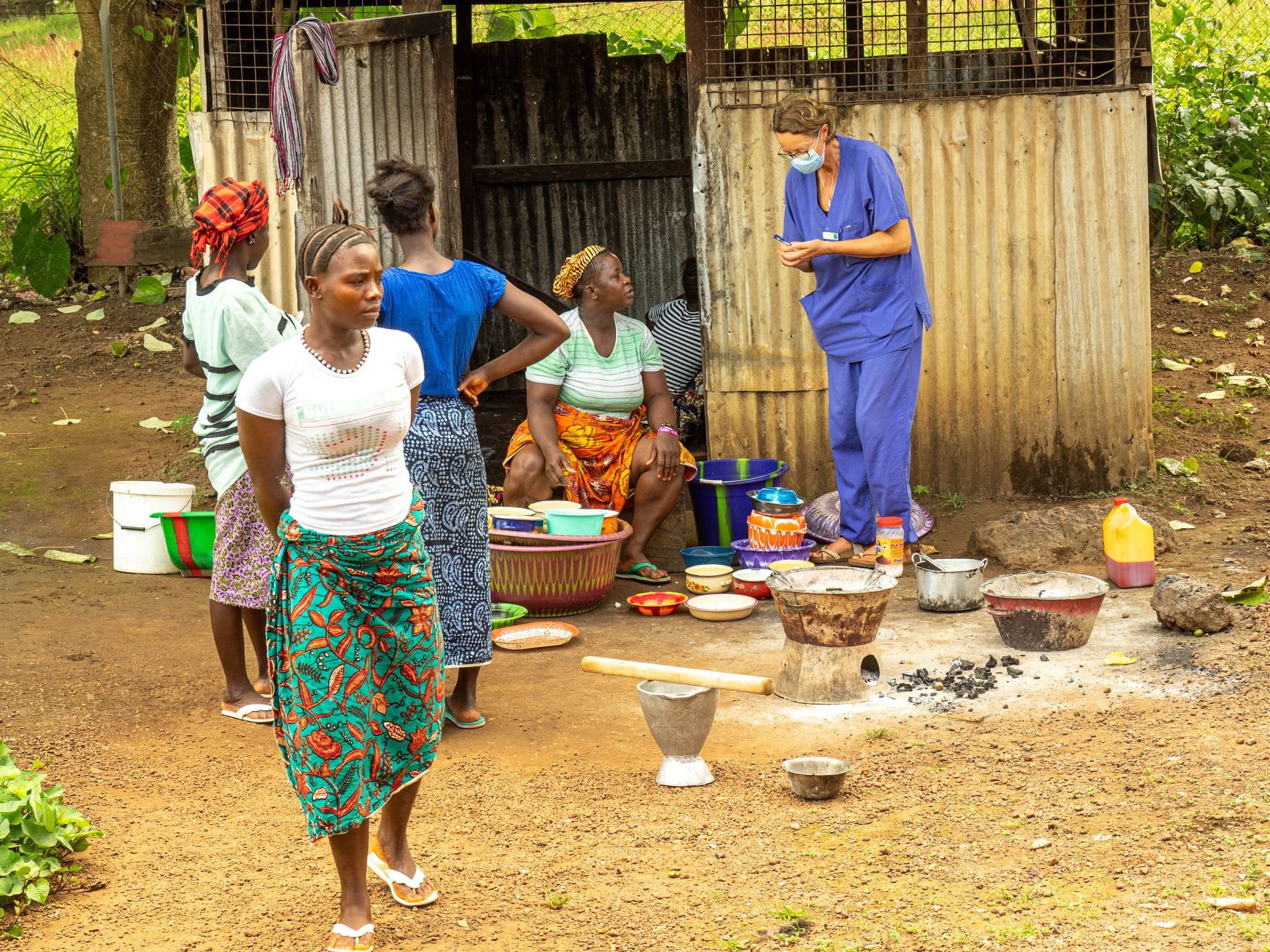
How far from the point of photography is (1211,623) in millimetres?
4879

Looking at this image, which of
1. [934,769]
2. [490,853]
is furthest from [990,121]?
[490,853]

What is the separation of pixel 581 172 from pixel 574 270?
3464 mm

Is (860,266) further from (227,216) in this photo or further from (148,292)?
(148,292)

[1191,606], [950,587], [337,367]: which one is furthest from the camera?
[950,587]

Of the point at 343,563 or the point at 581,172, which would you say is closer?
the point at 343,563

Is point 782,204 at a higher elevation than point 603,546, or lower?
higher

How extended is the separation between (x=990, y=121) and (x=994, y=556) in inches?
86.1

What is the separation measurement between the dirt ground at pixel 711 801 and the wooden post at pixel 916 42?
259 centimetres

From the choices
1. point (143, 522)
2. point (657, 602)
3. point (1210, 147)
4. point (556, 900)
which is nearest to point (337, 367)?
point (556, 900)

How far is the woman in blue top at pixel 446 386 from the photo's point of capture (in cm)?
419

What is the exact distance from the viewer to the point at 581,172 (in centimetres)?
955

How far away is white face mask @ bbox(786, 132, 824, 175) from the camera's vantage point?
582 centimetres

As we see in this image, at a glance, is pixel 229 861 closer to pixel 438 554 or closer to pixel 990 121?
pixel 438 554

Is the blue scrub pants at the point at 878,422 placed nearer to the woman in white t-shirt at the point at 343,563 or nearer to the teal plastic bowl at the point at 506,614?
the teal plastic bowl at the point at 506,614
